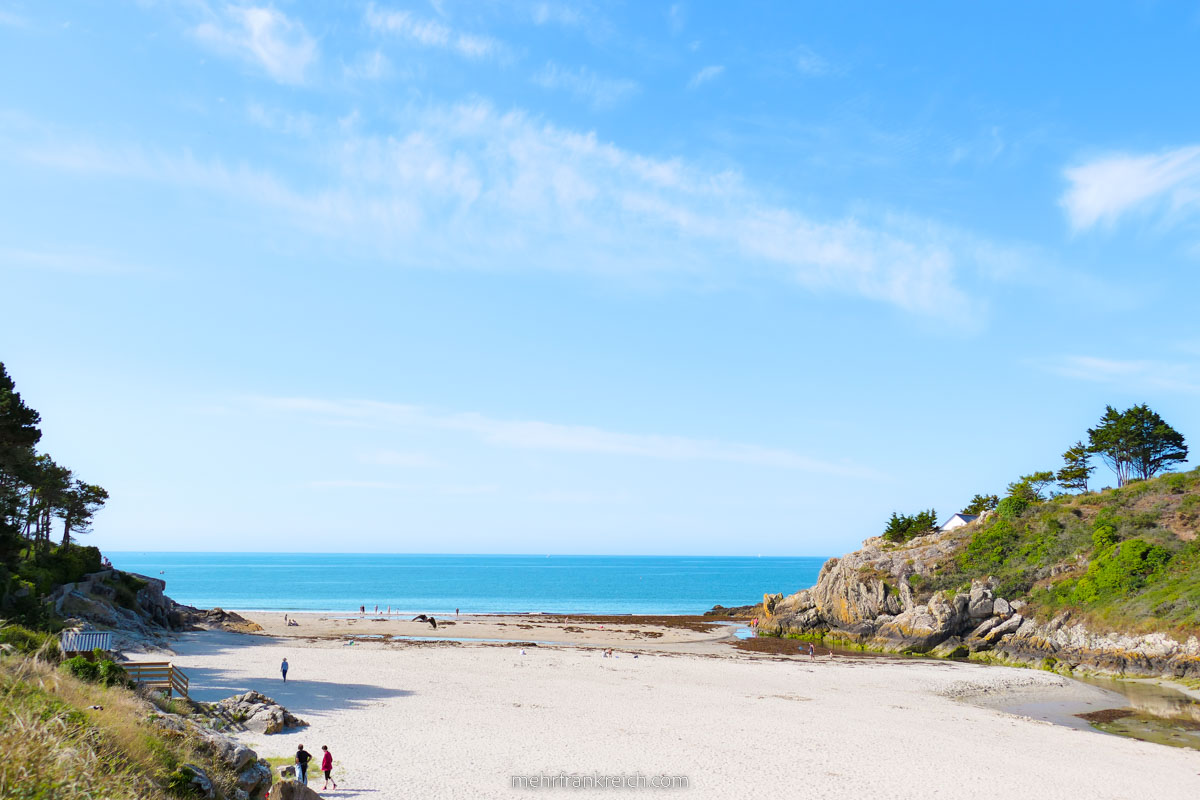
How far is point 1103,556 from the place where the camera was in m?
55.0

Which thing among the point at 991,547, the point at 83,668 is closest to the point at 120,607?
the point at 83,668

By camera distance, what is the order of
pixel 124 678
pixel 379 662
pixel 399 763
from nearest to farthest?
1. pixel 124 678
2. pixel 399 763
3. pixel 379 662

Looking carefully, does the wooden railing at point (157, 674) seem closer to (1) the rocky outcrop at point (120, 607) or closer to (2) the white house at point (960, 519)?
(1) the rocky outcrop at point (120, 607)

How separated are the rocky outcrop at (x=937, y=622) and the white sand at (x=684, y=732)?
19.1 feet

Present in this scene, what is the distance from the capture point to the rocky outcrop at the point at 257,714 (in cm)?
2209

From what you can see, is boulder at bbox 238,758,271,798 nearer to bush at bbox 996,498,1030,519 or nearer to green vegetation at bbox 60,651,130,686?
green vegetation at bbox 60,651,130,686

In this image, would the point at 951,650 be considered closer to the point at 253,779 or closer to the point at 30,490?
the point at 253,779

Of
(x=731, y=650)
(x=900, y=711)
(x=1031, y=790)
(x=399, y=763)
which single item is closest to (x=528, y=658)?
(x=731, y=650)

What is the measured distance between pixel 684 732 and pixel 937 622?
3790cm

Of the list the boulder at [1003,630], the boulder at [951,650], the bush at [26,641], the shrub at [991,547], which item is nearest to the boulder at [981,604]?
the boulder at [1003,630]

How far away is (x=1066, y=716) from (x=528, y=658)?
30346 millimetres

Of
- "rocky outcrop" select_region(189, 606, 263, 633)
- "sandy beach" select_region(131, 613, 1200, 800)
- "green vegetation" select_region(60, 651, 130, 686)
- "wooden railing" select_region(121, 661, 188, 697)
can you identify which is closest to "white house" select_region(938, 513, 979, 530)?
"sandy beach" select_region(131, 613, 1200, 800)

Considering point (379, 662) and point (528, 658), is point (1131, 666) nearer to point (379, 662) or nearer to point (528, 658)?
point (528, 658)

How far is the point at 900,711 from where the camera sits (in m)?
32.1
